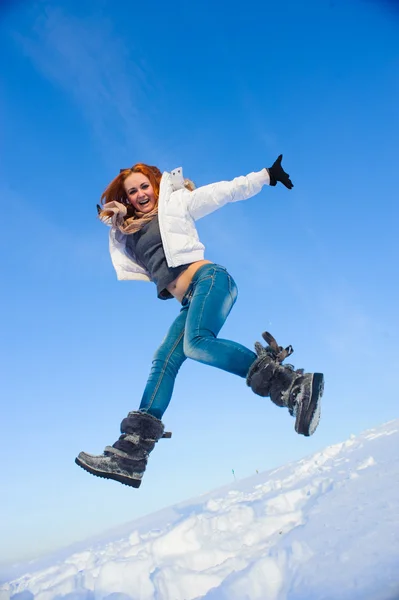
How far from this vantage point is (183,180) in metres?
3.53

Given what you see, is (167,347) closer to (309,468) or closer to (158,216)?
(158,216)

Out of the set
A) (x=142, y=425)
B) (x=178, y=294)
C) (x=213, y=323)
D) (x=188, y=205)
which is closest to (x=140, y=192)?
(x=188, y=205)

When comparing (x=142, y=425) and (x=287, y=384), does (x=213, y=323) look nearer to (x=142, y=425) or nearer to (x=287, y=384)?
(x=287, y=384)

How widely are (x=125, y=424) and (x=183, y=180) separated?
2238 mm

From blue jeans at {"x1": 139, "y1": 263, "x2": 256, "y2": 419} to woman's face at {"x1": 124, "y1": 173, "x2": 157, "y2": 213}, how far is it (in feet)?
3.17

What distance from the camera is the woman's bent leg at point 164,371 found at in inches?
113

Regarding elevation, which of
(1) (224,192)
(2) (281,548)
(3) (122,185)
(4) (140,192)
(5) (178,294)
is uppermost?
(3) (122,185)

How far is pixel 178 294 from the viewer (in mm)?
3273

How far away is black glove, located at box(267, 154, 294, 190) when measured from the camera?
2969 mm

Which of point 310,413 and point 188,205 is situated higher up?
point 188,205

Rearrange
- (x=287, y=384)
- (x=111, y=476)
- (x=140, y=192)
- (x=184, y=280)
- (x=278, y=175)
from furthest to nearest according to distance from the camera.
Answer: (x=140, y=192)
(x=184, y=280)
(x=278, y=175)
(x=111, y=476)
(x=287, y=384)

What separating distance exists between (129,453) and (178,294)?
1342mm

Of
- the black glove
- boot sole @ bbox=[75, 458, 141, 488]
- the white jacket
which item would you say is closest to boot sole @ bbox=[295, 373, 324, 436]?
boot sole @ bbox=[75, 458, 141, 488]

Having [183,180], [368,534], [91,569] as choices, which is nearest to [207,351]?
[183,180]
